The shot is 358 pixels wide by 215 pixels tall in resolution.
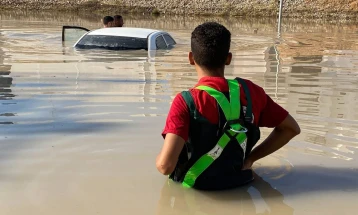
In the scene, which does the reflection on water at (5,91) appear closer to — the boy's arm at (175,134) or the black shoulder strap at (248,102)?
the boy's arm at (175,134)

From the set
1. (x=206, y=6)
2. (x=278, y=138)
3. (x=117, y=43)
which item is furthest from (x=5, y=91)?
(x=206, y=6)

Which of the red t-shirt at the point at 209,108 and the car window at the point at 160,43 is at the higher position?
the red t-shirt at the point at 209,108

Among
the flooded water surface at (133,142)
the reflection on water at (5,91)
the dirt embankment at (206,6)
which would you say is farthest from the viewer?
the dirt embankment at (206,6)

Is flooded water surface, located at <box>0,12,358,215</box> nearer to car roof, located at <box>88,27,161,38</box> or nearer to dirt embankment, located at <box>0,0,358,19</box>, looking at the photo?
car roof, located at <box>88,27,161,38</box>

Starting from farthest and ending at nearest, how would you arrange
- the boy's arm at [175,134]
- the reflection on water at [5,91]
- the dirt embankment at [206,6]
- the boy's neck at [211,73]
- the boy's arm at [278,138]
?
1. the dirt embankment at [206,6]
2. the reflection on water at [5,91]
3. the boy's arm at [278,138]
4. the boy's neck at [211,73]
5. the boy's arm at [175,134]

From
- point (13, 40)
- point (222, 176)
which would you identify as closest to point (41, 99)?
point (222, 176)

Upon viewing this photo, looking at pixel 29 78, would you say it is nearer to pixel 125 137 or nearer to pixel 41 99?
pixel 41 99

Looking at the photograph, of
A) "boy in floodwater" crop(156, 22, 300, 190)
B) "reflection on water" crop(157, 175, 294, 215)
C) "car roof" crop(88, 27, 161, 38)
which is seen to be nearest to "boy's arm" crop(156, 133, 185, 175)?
"boy in floodwater" crop(156, 22, 300, 190)

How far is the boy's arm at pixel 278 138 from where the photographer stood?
12.1ft

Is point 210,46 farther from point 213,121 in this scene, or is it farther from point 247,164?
point 247,164

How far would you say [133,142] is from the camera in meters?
4.89

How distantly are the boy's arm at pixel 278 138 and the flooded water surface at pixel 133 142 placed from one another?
0.68 feet

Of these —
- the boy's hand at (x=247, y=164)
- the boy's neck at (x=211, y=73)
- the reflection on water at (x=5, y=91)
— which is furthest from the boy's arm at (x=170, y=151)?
the reflection on water at (x=5, y=91)

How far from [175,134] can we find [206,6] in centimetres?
3449
